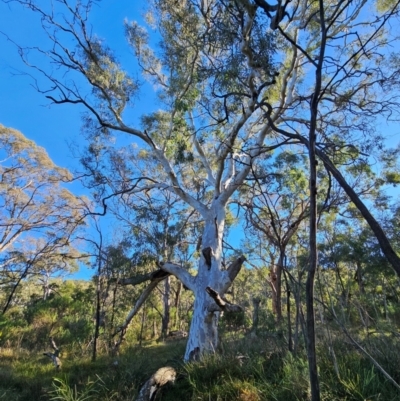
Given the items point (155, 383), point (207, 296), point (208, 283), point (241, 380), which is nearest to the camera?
point (241, 380)

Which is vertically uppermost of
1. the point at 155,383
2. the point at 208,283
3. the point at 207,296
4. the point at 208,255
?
the point at 208,255

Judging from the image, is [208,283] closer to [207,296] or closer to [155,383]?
[207,296]

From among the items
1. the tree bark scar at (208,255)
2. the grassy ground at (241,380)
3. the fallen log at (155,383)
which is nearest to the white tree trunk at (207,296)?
the tree bark scar at (208,255)

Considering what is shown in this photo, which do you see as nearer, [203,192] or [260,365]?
[260,365]

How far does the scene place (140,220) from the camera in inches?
453

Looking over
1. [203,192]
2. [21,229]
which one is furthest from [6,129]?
[203,192]

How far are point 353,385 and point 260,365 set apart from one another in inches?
55.1

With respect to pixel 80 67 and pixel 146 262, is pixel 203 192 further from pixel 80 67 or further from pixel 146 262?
pixel 80 67

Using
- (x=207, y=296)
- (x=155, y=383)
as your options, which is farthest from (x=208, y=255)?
(x=155, y=383)

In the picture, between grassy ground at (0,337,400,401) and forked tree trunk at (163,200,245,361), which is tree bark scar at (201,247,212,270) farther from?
grassy ground at (0,337,400,401)

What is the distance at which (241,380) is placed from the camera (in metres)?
3.67

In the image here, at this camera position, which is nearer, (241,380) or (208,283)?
(241,380)

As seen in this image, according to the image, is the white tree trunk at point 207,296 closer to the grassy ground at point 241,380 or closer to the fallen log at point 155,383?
the grassy ground at point 241,380

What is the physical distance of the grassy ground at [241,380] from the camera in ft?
8.98
